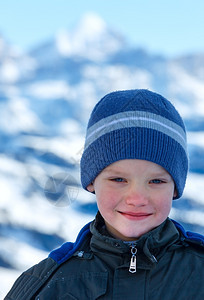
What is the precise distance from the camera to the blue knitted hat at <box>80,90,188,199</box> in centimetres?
88

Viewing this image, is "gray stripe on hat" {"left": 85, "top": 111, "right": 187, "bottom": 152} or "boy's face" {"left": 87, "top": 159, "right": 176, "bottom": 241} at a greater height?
"gray stripe on hat" {"left": 85, "top": 111, "right": 187, "bottom": 152}

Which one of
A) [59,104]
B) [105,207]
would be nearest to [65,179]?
[105,207]

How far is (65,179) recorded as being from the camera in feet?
4.18

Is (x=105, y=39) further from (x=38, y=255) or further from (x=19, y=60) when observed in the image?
(x=38, y=255)

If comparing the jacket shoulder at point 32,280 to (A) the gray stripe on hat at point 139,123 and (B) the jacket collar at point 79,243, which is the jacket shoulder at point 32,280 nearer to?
(B) the jacket collar at point 79,243

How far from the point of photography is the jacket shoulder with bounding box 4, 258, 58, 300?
91 cm

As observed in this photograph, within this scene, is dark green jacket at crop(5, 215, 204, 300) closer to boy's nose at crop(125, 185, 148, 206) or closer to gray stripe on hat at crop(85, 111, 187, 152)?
boy's nose at crop(125, 185, 148, 206)

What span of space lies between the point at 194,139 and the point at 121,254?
1.52 metres

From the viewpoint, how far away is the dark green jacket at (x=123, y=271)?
836 mm

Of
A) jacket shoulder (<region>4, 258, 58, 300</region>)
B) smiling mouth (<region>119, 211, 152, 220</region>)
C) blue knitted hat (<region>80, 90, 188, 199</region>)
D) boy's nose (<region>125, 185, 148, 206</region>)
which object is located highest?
blue knitted hat (<region>80, 90, 188, 199</region>)

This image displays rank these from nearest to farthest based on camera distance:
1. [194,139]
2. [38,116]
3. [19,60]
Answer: [194,139]
[38,116]
[19,60]

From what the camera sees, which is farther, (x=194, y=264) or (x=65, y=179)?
(x=65, y=179)

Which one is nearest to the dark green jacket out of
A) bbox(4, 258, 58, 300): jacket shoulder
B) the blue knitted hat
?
bbox(4, 258, 58, 300): jacket shoulder

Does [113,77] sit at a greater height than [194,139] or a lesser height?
greater
